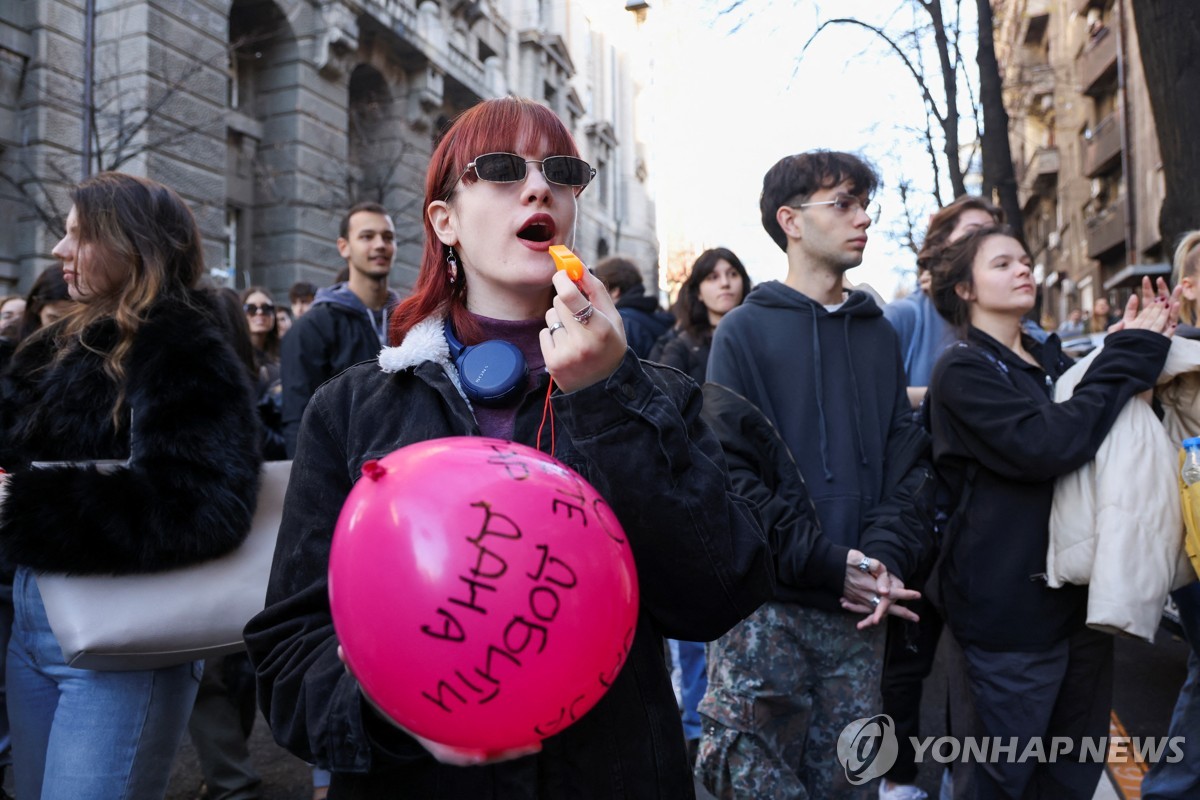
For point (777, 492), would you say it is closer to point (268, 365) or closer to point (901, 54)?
point (268, 365)

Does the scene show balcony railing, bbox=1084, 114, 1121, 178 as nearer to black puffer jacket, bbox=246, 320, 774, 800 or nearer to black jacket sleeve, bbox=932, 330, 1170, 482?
black jacket sleeve, bbox=932, 330, 1170, 482

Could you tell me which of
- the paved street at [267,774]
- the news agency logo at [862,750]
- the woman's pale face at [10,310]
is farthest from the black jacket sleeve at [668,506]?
the woman's pale face at [10,310]

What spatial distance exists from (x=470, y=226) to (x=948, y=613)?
7.23 feet

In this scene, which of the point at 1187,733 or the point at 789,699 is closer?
the point at 789,699

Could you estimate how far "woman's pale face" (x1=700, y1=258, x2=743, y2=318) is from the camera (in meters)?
5.41

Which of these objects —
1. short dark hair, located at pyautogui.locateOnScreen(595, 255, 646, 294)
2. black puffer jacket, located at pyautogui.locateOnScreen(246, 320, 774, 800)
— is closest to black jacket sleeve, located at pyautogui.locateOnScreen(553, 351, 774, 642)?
black puffer jacket, located at pyautogui.locateOnScreen(246, 320, 774, 800)

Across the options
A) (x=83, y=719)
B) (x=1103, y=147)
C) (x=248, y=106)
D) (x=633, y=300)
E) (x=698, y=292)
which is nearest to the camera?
(x=83, y=719)

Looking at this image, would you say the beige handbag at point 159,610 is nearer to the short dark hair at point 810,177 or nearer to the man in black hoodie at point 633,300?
the short dark hair at point 810,177

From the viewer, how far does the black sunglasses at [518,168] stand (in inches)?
66.9

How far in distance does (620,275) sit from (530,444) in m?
4.70

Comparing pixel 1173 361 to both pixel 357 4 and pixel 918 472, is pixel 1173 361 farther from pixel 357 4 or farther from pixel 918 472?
pixel 357 4

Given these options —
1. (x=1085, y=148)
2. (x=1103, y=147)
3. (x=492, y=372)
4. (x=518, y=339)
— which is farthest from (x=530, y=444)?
(x=1085, y=148)

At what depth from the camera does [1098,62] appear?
29.2m

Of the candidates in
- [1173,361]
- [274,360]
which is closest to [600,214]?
[274,360]
